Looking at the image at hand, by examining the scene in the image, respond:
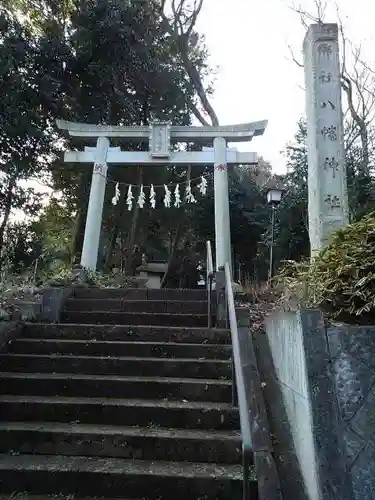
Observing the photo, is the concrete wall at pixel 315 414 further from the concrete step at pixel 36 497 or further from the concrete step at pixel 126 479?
the concrete step at pixel 36 497

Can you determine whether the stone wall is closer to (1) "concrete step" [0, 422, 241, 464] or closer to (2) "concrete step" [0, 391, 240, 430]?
(1) "concrete step" [0, 422, 241, 464]

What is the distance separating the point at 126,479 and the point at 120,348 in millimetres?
1669

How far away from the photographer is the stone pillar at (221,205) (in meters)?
8.46

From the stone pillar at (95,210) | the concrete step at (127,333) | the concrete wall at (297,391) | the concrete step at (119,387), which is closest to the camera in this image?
the concrete wall at (297,391)

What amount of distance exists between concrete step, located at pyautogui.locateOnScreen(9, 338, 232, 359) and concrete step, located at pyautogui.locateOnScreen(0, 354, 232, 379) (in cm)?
19

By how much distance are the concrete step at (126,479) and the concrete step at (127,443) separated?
0.39ft

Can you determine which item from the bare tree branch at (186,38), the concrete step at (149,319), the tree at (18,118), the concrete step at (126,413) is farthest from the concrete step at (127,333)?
the bare tree branch at (186,38)

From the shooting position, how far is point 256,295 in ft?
18.3

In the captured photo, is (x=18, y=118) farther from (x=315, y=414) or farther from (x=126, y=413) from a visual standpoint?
(x=315, y=414)

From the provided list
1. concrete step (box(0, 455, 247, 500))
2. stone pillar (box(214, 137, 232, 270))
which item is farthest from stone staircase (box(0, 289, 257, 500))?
stone pillar (box(214, 137, 232, 270))

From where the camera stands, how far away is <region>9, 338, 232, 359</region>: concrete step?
4168 mm

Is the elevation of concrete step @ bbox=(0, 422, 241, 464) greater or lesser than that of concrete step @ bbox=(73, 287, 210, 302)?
lesser

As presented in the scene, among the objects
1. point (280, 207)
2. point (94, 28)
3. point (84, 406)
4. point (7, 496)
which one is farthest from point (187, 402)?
point (94, 28)

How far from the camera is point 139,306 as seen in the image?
5555 millimetres
